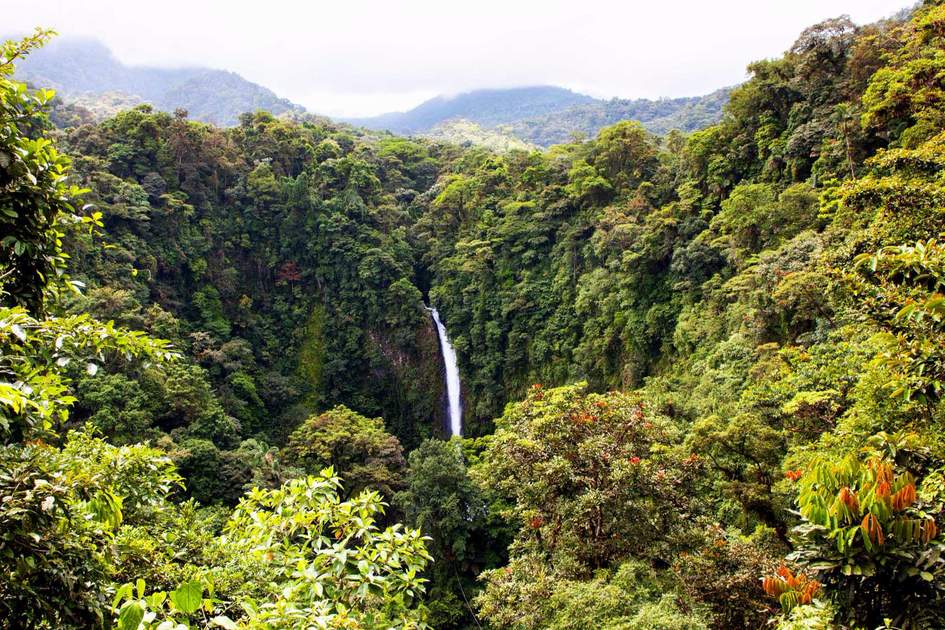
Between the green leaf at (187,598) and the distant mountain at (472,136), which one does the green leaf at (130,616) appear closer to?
the green leaf at (187,598)

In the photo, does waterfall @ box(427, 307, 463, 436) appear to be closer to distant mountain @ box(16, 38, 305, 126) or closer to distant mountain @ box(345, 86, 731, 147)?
distant mountain @ box(345, 86, 731, 147)

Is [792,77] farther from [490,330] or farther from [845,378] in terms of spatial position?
[490,330]

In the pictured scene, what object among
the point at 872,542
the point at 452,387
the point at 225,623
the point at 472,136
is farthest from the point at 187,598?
the point at 472,136

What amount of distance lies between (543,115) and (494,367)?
9038cm

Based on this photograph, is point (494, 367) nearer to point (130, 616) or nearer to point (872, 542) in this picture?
point (872, 542)

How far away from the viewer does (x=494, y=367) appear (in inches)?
848

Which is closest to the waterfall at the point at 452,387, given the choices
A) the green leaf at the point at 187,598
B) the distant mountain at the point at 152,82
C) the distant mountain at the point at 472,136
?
the green leaf at the point at 187,598

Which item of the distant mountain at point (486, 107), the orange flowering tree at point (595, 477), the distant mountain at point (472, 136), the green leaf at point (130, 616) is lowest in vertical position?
the orange flowering tree at point (595, 477)

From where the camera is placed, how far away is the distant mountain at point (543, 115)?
65938 millimetres

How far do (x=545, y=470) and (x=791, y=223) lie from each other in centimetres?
867

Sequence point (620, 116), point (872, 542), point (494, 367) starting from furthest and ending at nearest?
point (620, 116)
point (494, 367)
point (872, 542)

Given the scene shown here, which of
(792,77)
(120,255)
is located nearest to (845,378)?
(792,77)

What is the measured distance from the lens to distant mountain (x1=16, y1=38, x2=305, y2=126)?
92250mm

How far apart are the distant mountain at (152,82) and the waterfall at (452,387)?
7530 cm
